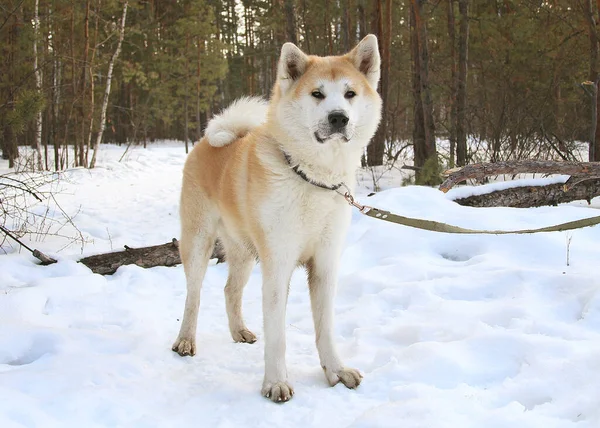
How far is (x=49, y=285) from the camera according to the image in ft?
13.7

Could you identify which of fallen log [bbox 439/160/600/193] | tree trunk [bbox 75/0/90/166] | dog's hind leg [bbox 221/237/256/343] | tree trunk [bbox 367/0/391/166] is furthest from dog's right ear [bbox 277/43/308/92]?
tree trunk [bbox 75/0/90/166]

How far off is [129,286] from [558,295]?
3.53 meters

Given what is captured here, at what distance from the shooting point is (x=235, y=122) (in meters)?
3.66

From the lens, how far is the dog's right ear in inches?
112

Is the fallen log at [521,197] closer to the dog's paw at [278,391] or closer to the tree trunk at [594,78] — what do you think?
the tree trunk at [594,78]

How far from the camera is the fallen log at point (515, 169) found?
3789 millimetres

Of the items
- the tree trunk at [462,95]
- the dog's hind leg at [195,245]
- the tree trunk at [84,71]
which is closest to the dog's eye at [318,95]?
the dog's hind leg at [195,245]

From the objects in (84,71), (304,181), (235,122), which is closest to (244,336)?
(304,181)

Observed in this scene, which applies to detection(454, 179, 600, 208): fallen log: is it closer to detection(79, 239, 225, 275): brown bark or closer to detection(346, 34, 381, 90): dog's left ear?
detection(79, 239, 225, 275): brown bark

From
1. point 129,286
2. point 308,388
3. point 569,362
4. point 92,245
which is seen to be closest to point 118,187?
point 92,245

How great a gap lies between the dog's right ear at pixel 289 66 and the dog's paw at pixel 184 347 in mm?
1758

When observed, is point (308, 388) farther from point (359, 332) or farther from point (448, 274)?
point (448, 274)

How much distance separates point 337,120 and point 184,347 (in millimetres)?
1808

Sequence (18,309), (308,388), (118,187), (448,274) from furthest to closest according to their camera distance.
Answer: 1. (118,187)
2. (448,274)
3. (18,309)
4. (308,388)
